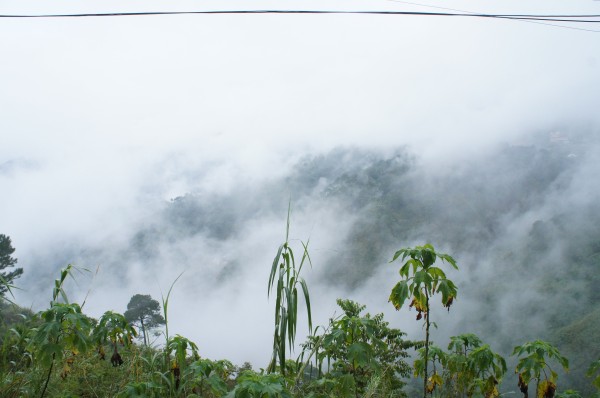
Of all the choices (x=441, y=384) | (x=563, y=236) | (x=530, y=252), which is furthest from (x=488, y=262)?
(x=441, y=384)

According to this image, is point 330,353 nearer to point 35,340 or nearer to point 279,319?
point 279,319

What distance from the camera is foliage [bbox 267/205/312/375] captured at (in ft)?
7.76

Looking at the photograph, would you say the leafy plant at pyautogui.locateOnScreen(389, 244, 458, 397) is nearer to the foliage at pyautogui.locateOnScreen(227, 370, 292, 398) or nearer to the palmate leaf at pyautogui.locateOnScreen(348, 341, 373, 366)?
the palmate leaf at pyautogui.locateOnScreen(348, 341, 373, 366)

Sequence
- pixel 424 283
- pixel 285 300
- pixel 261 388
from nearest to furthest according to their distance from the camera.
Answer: pixel 261 388 → pixel 285 300 → pixel 424 283

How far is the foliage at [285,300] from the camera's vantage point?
2.37 metres

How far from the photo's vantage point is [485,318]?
136m

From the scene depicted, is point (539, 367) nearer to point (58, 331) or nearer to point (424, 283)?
point (424, 283)

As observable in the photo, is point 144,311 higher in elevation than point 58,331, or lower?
higher

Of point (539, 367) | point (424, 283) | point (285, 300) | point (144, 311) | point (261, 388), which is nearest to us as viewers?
point (261, 388)

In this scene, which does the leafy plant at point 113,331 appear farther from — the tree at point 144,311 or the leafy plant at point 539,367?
the tree at point 144,311

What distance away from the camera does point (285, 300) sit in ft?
7.98

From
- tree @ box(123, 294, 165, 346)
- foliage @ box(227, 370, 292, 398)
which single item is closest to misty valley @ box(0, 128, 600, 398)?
foliage @ box(227, 370, 292, 398)

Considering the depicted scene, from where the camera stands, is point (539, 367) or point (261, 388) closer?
point (261, 388)

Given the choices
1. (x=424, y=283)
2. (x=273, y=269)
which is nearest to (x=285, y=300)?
(x=273, y=269)
